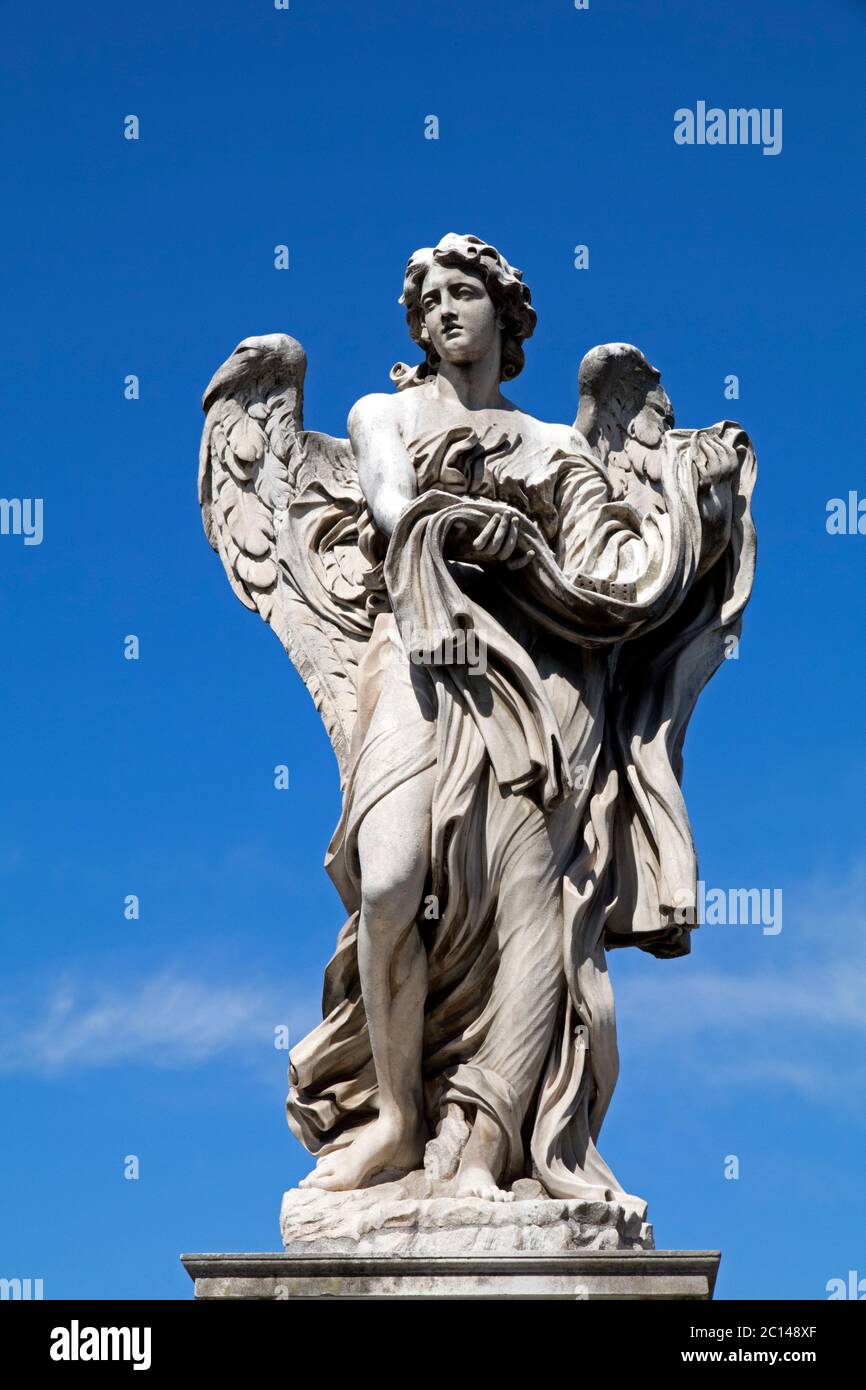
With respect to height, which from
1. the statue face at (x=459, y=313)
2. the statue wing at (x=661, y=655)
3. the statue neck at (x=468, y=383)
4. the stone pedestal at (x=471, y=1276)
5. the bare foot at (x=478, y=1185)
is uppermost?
the statue face at (x=459, y=313)

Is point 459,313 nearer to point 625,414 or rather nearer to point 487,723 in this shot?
point 625,414

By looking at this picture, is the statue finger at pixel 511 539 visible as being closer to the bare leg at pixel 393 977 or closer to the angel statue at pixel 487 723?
the angel statue at pixel 487 723

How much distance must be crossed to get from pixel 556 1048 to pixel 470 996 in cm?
41

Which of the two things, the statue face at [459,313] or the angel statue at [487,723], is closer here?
the angel statue at [487,723]

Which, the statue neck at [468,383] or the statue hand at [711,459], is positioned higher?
the statue neck at [468,383]

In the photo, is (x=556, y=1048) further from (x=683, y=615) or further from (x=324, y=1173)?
(x=683, y=615)

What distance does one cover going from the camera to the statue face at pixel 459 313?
10.4 m

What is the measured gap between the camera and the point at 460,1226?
9062 mm

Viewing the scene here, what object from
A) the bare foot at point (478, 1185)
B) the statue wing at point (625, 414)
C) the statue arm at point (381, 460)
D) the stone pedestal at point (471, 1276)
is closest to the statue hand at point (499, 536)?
the statue arm at point (381, 460)

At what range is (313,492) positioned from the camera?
10.9m

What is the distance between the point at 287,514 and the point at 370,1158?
3038mm

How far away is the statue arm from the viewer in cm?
1005

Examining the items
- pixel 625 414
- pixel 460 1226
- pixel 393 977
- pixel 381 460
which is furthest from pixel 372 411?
pixel 460 1226

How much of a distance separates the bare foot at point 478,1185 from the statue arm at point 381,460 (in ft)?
8.73
